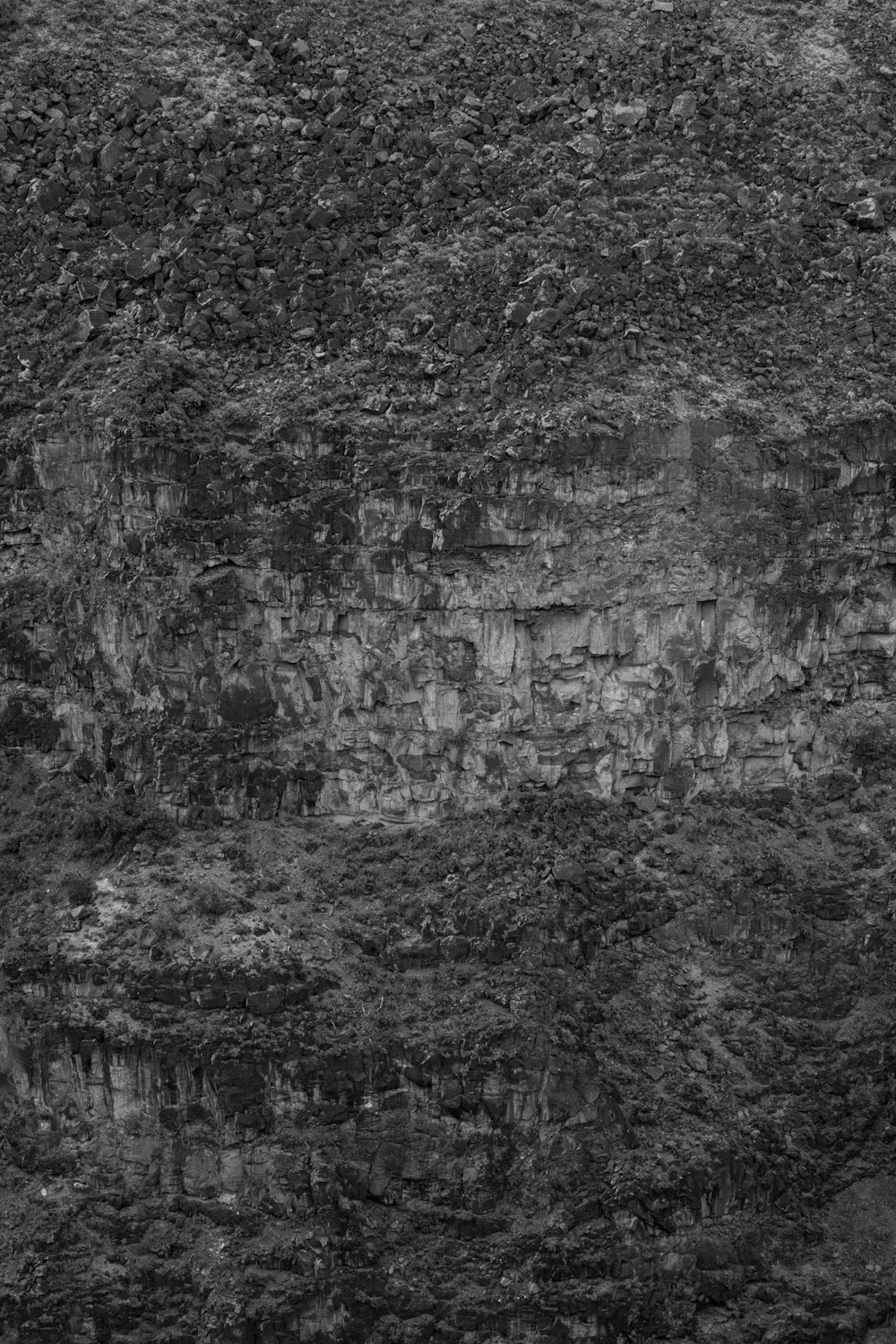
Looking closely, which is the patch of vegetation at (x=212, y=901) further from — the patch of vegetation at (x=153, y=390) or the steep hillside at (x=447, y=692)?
the patch of vegetation at (x=153, y=390)

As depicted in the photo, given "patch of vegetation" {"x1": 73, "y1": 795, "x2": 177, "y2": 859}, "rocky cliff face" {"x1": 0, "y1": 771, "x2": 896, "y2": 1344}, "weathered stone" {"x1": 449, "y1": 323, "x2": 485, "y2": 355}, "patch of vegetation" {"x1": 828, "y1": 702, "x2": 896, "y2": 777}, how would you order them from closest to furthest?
"rocky cliff face" {"x1": 0, "y1": 771, "x2": 896, "y2": 1344} < "patch of vegetation" {"x1": 73, "y1": 795, "x2": 177, "y2": 859} < "weathered stone" {"x1": 449, "y1": 323, "x2": 485, "y2": 355} < "patch of vegetation" {"x1": 828, "y1": 702, "x2": 896, "y2": 777}

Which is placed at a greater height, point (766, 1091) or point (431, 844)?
point (431, 844)

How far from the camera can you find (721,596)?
56.0m

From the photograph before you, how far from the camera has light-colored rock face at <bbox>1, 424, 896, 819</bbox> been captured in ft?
181

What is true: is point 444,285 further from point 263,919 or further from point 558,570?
point 263,919

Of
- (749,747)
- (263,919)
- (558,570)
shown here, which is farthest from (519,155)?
(263,919)

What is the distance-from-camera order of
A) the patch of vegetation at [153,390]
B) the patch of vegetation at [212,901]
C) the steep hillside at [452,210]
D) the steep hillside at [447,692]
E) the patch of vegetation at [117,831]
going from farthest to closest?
1. the steep hillside at [452,210]
2. the patch of vegetation at [153,390]
3. the patch of vegetation at [117,831]
4. the patch of vegetation at [212,901]
5. the steep hillside at [447,692]

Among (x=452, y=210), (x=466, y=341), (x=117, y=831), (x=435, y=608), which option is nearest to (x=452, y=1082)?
(x=117, y=831)

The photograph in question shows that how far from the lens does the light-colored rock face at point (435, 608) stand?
5509cm

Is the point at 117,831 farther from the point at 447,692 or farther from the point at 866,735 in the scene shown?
the point at 866,735

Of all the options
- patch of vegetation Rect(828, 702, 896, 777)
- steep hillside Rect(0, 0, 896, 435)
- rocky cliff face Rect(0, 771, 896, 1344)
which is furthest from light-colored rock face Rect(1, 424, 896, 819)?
rocky cliff face Rect(0, 771, 896, 1344)

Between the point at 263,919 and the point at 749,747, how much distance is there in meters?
12.6

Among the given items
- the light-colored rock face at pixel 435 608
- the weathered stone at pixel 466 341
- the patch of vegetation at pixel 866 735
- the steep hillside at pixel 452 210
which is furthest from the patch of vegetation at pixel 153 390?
the patch of vegetation at pixel 866 735

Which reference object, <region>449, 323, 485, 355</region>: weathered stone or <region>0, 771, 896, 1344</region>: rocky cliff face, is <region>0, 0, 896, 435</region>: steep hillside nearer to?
<region>449, 323, 485, 355</region>: weathered stone
